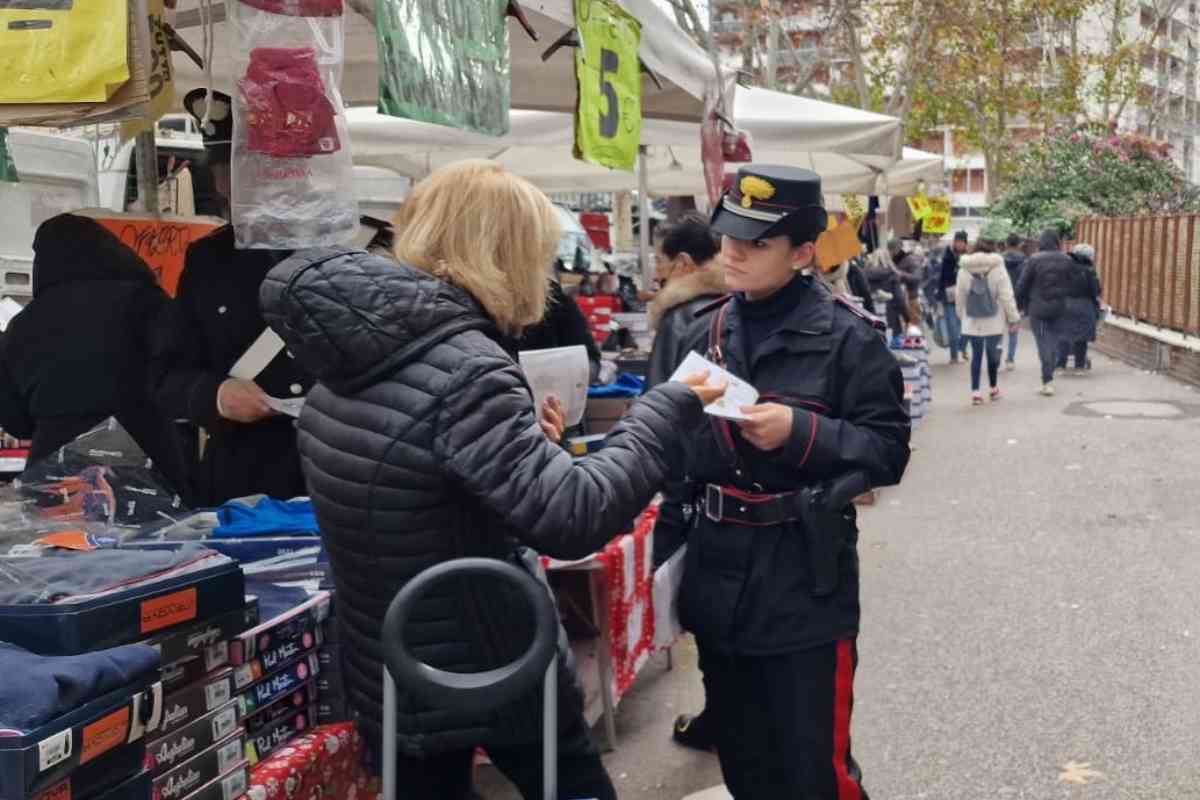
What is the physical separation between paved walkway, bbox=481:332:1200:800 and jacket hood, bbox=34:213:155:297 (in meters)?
2.19

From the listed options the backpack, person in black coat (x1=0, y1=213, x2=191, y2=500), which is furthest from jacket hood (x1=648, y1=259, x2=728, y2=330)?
the backpack

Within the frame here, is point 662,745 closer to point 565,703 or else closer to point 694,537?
point 694,537

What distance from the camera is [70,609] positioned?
2410 millimetres

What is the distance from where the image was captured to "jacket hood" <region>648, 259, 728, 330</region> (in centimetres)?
485

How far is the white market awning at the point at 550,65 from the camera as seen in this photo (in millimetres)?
5008

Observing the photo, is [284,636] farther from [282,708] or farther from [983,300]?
[983,300]

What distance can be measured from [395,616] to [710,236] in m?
3.88

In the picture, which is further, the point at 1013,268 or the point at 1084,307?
the point at 1013,268

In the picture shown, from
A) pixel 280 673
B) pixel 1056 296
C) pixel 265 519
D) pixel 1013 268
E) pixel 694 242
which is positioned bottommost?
pixel 280 673

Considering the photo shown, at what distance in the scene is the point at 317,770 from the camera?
3.11 meters

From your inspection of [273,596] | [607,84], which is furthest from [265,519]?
[607,84]

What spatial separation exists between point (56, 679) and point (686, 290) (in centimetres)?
311

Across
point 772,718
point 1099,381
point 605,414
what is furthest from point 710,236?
point 1099,381

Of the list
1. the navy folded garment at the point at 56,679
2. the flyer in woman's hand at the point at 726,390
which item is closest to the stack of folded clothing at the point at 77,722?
the navy folded garment at the point at 56,679
